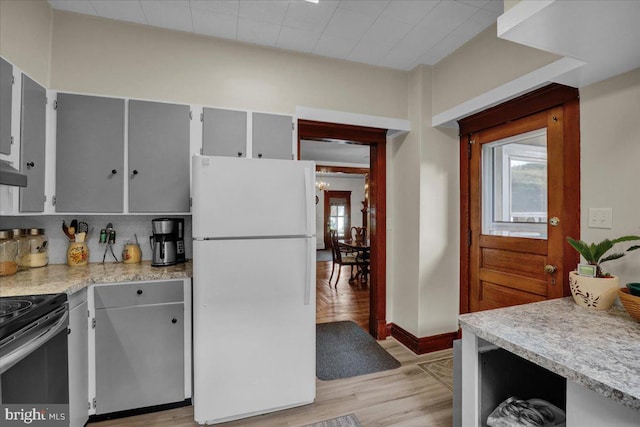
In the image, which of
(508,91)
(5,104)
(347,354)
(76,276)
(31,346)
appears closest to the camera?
(31,346)

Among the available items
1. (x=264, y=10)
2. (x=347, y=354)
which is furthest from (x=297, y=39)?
(x=347, y=354)

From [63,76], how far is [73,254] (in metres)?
1.26

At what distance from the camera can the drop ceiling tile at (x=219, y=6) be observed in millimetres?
2014

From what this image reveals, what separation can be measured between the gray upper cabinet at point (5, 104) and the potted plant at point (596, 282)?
307cm

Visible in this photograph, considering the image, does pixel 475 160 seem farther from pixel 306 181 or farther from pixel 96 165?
pixel 96 165

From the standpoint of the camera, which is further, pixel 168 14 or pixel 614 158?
pixel 168 14

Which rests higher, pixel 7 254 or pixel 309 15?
pixel 309 15

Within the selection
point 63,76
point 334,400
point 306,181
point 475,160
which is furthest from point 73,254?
point 475,160

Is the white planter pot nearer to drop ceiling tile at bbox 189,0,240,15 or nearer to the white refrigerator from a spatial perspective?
the white refrigerator

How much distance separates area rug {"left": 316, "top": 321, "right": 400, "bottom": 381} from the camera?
97.9 inches

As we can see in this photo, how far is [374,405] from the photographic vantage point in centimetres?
204

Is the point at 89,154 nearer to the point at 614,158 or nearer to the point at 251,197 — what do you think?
the point at 251,197

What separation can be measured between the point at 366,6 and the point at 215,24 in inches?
44.0

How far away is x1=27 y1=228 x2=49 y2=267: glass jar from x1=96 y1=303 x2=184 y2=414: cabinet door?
2.28 feet
